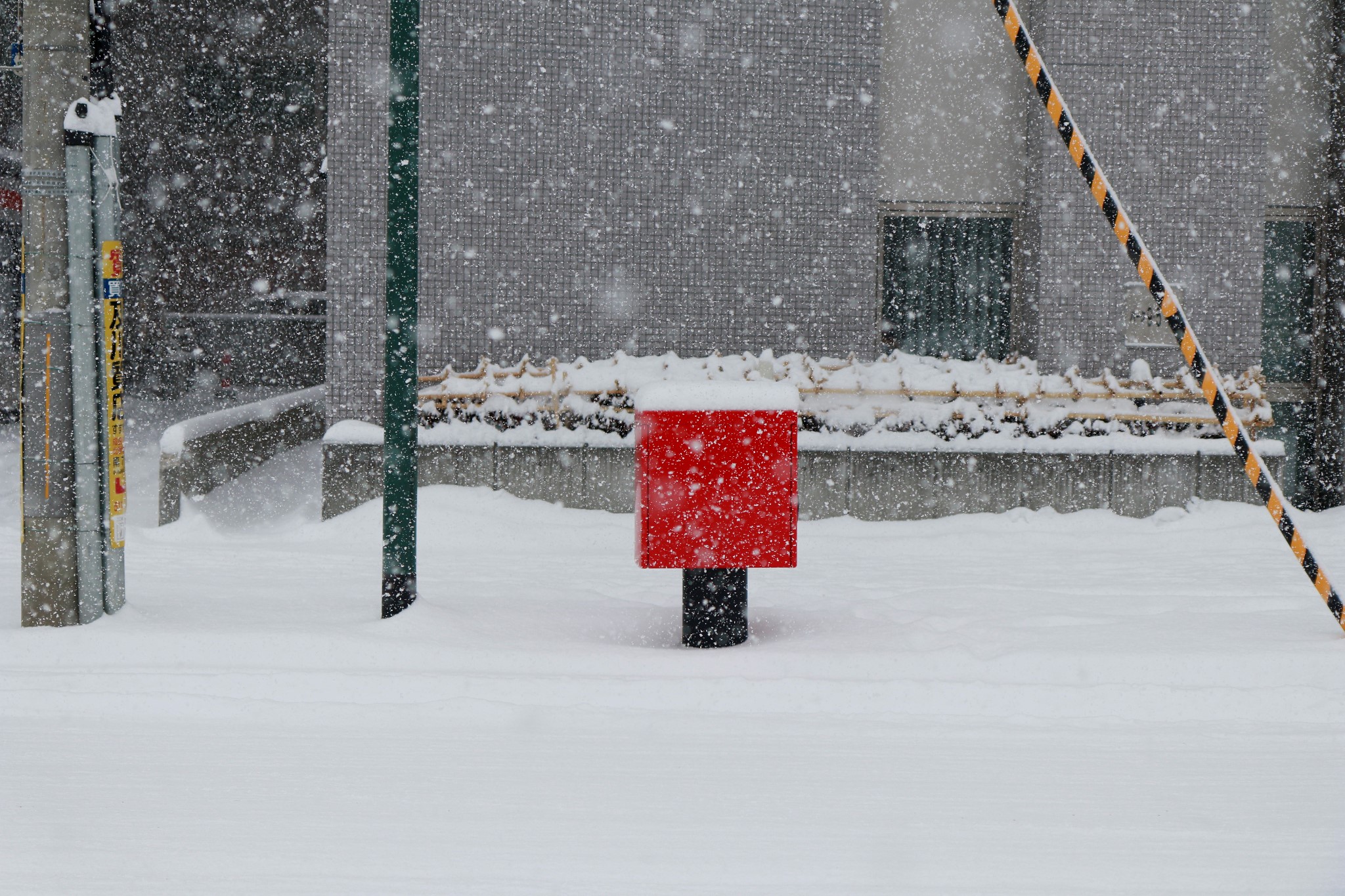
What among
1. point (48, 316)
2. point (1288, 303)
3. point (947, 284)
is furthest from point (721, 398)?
point (1288, 303)

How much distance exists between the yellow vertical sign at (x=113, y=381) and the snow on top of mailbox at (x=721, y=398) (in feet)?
8.08

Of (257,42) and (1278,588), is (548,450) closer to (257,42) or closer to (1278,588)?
(1278,588)

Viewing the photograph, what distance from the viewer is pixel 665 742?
3.95m

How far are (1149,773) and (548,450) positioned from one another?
5.61 metres

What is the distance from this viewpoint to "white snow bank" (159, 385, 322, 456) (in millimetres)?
8800

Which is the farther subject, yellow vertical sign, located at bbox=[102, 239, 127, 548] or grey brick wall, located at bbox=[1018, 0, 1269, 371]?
grey brick wall, located at bbox=[1018, 0, 1269, 371]

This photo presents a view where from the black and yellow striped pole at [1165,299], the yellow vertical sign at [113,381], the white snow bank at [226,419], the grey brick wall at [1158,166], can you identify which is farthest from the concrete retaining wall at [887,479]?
the black and yellow striped pole at [1165,299]

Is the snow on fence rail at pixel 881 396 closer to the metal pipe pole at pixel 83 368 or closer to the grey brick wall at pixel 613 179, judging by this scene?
the grey brick wall at pixel 613 179

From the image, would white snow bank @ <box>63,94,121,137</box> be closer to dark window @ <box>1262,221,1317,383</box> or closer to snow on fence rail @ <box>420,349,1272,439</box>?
snow on fence rail @ <box>420,349,1272,439</box>

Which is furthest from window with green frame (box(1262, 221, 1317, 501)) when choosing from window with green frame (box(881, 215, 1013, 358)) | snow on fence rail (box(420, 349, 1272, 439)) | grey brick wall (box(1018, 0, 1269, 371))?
window with green frame (box(881, 215, 1013, 358))

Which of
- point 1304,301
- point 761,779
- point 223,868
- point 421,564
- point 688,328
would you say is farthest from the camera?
point 1304,301

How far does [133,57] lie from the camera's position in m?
20.9

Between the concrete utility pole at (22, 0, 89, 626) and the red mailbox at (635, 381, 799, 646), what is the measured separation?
2.63 metres

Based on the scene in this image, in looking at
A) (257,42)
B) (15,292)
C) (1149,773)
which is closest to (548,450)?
(1149,773)
